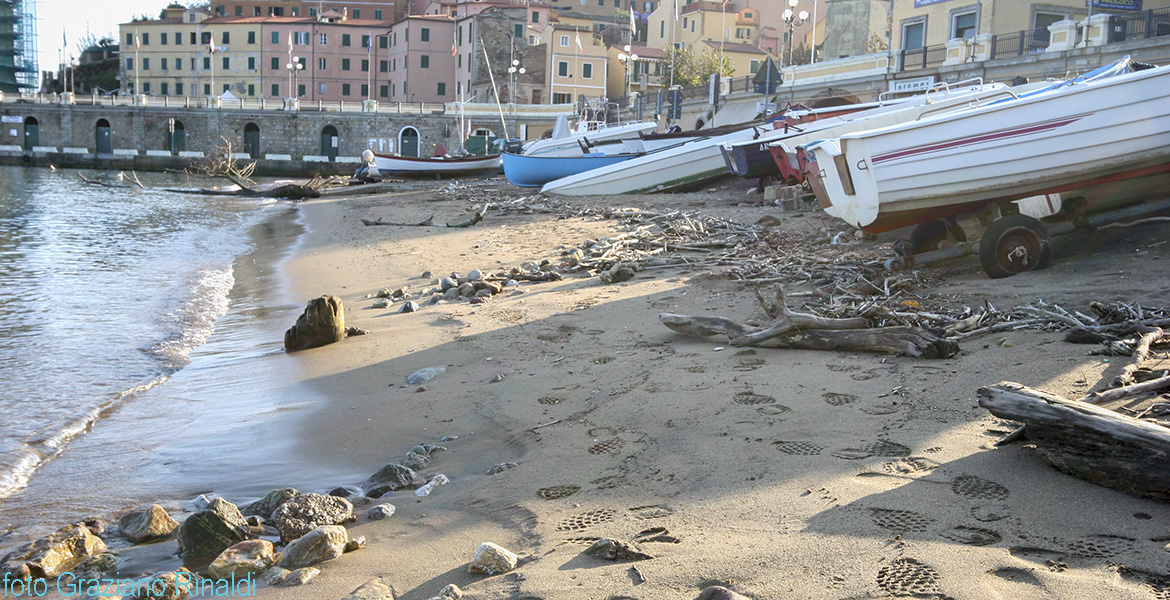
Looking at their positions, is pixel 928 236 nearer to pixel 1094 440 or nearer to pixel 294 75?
pixel 1094 440

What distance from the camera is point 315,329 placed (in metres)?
8.20

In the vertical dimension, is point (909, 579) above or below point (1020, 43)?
below

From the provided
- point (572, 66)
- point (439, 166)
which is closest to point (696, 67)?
point (572, 66)

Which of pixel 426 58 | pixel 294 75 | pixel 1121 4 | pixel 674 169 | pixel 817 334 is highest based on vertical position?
pixel 426 58

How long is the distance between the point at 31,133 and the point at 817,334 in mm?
77796

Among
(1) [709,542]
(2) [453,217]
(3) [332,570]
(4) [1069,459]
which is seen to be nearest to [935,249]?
(4) [1069,459]

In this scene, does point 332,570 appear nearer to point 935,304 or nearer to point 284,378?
point 284,378

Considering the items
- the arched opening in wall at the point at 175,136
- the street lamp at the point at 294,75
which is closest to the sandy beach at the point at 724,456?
the arched opening in wall at the point at 175,136

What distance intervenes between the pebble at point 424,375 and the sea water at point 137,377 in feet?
2.64

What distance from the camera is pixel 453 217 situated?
2055 centimetres

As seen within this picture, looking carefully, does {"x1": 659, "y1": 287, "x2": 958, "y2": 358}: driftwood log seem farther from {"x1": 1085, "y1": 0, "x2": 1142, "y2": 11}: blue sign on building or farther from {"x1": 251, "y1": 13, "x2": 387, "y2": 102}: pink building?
{"x1": 251, "y1": 13, "x2": 387, "y2": 102}: pink building

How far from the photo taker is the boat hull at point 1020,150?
7762mm

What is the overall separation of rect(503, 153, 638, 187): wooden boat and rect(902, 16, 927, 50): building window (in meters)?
14.2

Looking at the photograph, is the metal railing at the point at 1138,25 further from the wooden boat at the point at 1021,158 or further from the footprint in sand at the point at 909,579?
the footprint in sand at the point at 909,579
